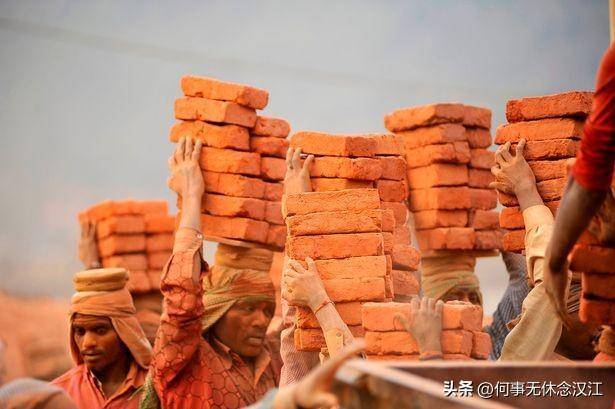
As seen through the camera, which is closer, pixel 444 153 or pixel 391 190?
pixel 391 190

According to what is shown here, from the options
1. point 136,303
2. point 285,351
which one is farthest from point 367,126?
point 285,351

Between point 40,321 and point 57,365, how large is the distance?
1142 millimetres

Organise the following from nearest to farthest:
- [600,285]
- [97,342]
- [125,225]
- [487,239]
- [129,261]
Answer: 1. [600,285]
2. [97,342]
3. [487,239]
4. [129,261]
5. [125,225]

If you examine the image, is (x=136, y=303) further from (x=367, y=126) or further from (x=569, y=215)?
(x=367, y=126)

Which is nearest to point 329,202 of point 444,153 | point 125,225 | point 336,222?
point 336,222

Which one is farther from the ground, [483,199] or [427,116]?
[427,116]

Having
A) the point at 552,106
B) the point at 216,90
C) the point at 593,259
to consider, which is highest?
the point at 216,90

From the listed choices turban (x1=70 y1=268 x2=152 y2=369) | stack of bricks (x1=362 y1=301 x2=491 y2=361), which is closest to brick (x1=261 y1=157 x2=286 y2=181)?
turban (x1=70 y1=268 x2=152 y2=369)

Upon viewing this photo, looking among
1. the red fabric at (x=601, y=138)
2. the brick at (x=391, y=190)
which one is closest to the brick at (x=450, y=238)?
the brick at (x=391, y=190)

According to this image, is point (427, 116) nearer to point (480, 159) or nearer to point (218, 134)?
point (480, 159)

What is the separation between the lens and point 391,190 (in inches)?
276

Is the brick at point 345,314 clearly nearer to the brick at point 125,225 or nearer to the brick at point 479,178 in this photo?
the brick at point 479,178

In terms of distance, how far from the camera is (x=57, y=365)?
1396cm

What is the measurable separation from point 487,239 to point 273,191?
205 centimetres
